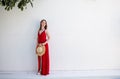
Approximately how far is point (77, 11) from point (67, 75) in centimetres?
143

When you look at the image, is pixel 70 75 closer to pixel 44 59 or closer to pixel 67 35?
pixel 44 59

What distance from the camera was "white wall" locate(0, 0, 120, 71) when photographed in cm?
485

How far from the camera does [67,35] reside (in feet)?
16.1

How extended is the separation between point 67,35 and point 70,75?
2.98 ft

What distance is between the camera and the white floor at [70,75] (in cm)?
451

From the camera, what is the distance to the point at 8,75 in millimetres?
4652

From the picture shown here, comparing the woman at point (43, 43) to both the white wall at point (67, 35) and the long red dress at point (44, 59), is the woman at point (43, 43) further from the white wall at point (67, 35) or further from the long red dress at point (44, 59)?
the white wall at point (67, 35)

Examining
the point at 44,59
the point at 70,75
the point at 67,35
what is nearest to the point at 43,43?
the point at 44,59

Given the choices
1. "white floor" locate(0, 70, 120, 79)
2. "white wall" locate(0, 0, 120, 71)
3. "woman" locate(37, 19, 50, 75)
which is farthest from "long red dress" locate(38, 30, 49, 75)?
"white wall" locate(0, 0, 120, 71)

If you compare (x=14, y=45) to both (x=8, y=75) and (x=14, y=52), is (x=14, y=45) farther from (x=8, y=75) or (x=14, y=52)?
(x=8, y=75)

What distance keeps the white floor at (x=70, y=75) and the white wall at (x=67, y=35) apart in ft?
0.60

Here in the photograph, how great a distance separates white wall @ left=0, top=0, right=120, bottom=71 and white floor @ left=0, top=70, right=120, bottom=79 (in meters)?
0.18

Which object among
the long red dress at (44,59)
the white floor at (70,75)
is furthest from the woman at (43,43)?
the white floor at (70,75)

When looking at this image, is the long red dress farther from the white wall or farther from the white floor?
the white wall
